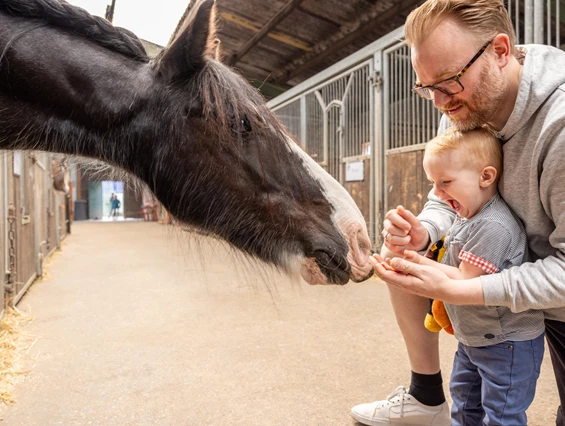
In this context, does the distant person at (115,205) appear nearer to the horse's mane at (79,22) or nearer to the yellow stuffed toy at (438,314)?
the horse's mane at (79,22)

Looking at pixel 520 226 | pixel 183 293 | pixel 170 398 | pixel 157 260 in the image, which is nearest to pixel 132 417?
pixel 170 398

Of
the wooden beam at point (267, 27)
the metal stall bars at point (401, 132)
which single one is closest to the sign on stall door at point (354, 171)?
the metal stall bars at point (401, 132)

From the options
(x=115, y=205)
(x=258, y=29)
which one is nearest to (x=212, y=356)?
(x=258, y=29)

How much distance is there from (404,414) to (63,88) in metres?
1.29

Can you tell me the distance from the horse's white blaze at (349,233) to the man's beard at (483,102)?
330 mm

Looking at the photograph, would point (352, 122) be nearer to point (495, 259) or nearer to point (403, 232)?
point (403, 232)

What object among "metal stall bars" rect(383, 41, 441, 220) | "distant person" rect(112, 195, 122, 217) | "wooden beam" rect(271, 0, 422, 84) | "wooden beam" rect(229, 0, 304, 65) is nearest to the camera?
"metal stall bars" rect(383, 41, 441, 220)

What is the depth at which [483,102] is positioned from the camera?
869 millimetres

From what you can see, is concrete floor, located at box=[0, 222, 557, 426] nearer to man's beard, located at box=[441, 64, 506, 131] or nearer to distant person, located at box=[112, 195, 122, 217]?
man's beard, located at box=[441, 64, 506, 131]

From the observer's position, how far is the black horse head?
2.94ft

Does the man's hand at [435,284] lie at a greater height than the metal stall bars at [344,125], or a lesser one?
lesser

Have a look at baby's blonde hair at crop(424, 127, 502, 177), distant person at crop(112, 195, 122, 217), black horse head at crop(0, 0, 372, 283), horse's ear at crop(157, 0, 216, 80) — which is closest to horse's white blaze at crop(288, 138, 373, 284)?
black horse head at crop(0, 0, 372, 283)

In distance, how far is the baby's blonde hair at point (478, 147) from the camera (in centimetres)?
89

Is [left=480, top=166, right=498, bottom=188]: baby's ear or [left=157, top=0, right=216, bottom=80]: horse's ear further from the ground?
[left=157, top=0, right=216, bottom=80]: horse's ear
